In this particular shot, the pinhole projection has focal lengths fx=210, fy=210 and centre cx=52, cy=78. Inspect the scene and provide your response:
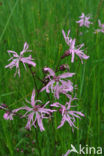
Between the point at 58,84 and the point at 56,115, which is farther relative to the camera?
the point at 56,115

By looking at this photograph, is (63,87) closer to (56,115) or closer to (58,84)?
(58,84)

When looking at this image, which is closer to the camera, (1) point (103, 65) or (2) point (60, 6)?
(1) point (103, 65)

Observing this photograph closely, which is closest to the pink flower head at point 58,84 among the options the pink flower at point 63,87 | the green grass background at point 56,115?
the pink flower at point 63,87

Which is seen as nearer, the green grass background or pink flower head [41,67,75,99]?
pink flower head [41,67,75,99]

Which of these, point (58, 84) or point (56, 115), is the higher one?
point (58, 84)

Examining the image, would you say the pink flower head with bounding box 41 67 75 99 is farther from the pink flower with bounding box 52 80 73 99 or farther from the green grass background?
the green grass background

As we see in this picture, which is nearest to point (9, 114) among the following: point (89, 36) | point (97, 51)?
point (97, 51)

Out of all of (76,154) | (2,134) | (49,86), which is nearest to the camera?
(49,86)

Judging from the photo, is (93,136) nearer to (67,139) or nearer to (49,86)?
(67,139)

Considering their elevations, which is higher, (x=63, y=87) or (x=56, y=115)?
(x=63, y=87)

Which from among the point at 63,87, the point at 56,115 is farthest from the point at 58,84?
the point at 56,115

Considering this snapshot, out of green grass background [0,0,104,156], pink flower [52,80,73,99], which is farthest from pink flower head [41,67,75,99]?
green grass background [0,0,104,156]
